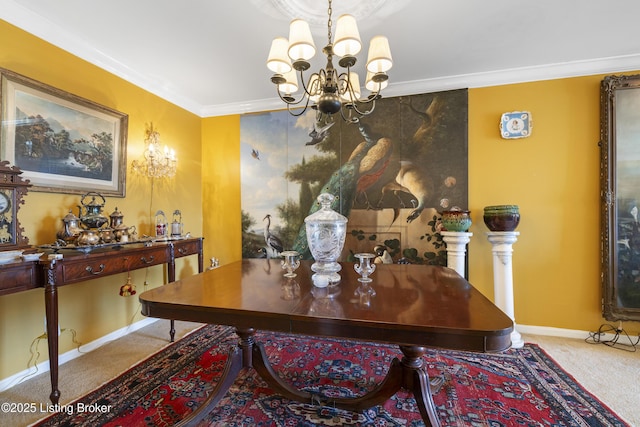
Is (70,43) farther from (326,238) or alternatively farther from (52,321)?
(326,238)

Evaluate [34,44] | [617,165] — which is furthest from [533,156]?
[34,44]

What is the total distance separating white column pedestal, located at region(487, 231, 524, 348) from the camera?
93.7 inches

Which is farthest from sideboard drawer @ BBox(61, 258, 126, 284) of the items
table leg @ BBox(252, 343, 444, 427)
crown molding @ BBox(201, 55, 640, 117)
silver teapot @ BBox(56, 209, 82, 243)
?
crown molding @ BBox(201, 55, 640, 117)

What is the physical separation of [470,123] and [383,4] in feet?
5.17

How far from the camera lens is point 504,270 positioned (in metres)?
2.42

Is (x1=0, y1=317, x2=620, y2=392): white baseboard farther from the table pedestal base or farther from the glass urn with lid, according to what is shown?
the glass urn with lid

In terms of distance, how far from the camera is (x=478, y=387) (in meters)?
1.72

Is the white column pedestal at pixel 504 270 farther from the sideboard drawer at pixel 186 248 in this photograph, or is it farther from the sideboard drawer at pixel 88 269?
the sideboard drawer at pixel 88 269

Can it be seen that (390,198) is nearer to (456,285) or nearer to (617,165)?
(456,285)

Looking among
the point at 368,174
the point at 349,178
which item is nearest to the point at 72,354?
the point at 349,178

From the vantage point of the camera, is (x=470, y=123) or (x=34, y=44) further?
(x=470, y=123)

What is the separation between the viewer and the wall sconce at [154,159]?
9.01 feet

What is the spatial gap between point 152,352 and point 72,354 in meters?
0.59

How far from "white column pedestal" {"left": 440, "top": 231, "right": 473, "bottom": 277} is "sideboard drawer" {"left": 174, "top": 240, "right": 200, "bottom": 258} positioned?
8.18 feet
